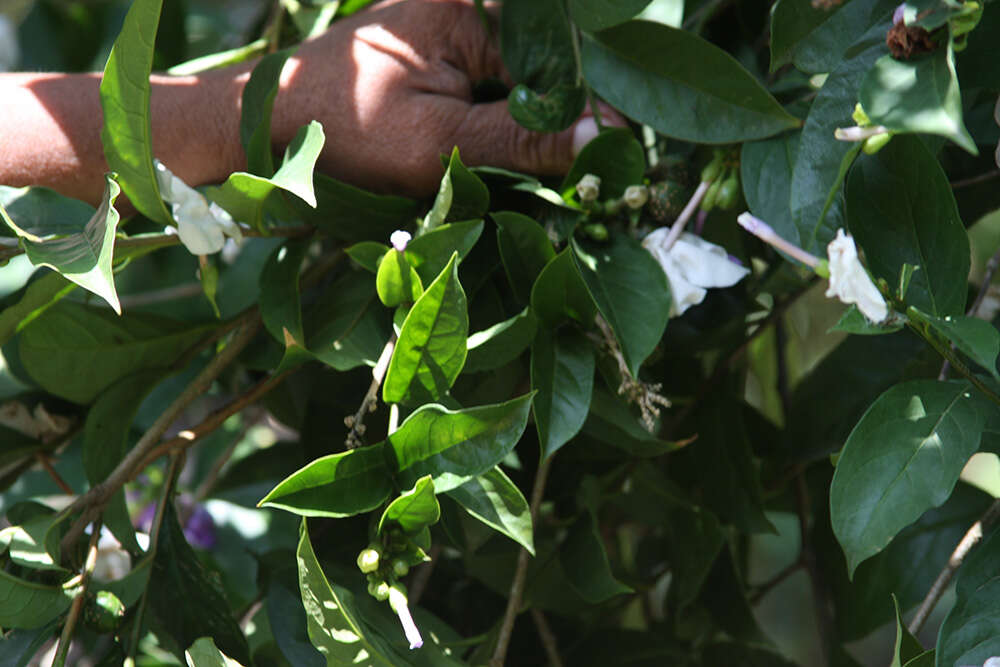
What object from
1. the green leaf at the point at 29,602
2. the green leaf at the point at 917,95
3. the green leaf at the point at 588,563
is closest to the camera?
the green leaf at the point at 917,95

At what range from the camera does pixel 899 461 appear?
0.44 m

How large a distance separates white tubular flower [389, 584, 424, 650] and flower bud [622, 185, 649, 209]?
0.86 feet

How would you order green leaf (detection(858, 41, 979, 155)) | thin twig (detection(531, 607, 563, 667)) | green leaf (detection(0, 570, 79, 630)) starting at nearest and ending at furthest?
green leaf (detection(858, 41, 979, 155)) → green leaf (detection(0, 570, 79, 630)) → thin twig (detection(531, 607, 563, 667))

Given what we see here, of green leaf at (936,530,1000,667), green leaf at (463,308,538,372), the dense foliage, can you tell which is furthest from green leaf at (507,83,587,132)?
green leaf at (936,530,1000,667)

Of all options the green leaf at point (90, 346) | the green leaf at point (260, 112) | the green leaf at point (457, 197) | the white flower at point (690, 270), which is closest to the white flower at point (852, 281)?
the white flower at point (690, 270)

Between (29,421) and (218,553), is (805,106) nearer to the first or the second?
(29,421)

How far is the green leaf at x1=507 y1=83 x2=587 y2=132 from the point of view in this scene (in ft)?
1.82

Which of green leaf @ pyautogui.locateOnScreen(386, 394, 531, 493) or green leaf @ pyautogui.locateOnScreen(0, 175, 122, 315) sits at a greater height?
green leaf @ pyautogui.locateOnScreen(0, 175, 122, 315)

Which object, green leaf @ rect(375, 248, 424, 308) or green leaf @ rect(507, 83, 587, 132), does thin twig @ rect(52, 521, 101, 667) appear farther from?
green leaf @ rect(507, 83, 587, 132)

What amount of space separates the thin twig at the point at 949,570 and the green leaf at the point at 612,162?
27 cm

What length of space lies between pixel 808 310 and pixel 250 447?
0.74m

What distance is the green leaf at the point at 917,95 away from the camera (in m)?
0.39

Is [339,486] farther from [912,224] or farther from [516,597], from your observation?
[912,224]

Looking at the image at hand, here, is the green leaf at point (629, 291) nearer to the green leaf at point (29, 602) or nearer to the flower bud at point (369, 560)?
the flower bud at point (369, 560)
